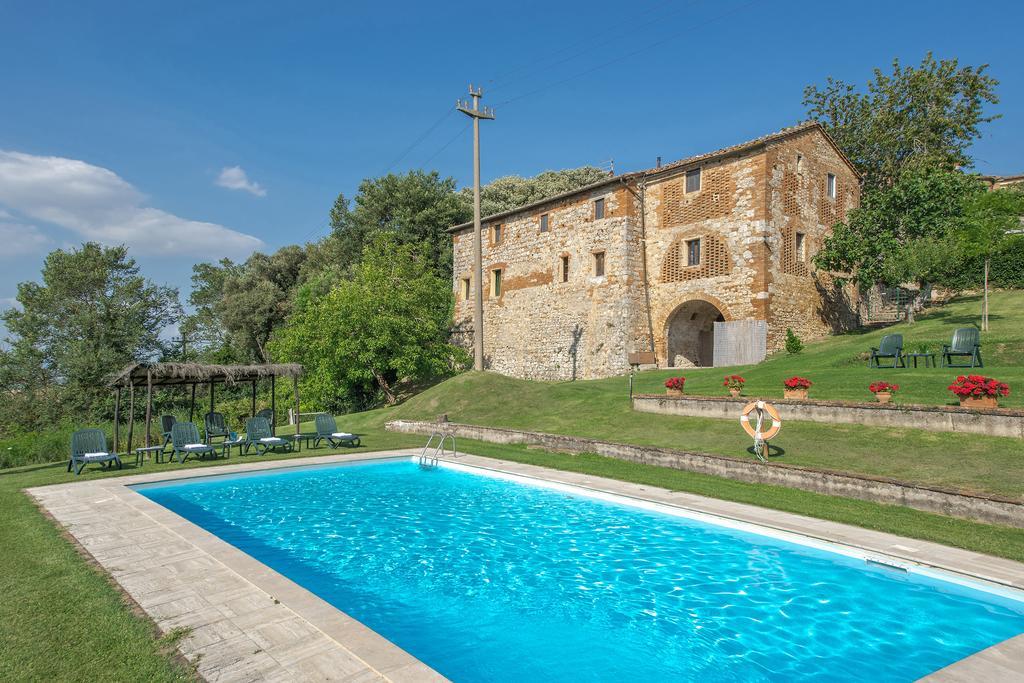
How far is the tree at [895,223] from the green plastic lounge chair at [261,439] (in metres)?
24.0

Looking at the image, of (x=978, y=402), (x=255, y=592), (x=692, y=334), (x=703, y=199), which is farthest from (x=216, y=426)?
(x=703, y=199)

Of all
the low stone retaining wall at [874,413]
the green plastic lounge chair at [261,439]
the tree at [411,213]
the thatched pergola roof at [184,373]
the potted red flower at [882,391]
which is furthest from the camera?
the tree at [411,213]

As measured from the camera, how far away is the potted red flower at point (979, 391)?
1046 centimetres

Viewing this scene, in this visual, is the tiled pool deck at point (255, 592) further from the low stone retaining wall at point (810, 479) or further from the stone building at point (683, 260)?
the stone building at point (683, 260)

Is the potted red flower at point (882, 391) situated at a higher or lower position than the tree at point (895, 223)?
lower

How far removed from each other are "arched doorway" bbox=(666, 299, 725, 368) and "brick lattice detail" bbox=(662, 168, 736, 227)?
4039 millimetres

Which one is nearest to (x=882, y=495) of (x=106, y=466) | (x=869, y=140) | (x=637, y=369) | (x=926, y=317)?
(x=106, y=466)

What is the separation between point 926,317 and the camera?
84.1 feet

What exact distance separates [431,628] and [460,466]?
753 centimetres

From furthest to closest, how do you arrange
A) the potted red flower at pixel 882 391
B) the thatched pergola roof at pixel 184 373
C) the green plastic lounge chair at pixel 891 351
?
the green plastic lounge chair at pixel 891 351 < the thatched pergola roof at pixel 184 373 < the potted red flower at pixel 882 391

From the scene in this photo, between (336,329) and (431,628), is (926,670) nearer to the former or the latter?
(431,628)

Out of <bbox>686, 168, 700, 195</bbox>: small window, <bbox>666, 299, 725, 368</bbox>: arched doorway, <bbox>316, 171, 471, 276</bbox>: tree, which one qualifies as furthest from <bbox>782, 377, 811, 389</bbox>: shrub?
<bbox>316, 171, 471, 276</bbox>: tree

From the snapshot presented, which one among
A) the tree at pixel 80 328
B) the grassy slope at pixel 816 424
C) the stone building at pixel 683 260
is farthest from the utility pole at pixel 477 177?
the tree at pixel 80 328

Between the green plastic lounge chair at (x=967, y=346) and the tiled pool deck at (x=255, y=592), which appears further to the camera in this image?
the green plastic lounge chair at (x=967, y=346)
